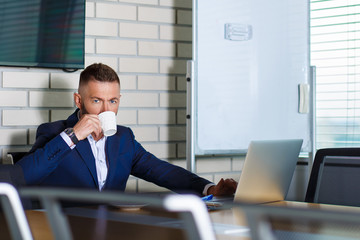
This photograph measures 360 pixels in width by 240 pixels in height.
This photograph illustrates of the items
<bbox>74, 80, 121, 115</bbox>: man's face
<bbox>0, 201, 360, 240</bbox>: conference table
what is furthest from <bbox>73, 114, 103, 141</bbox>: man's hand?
<bbox>0, 201, 360, 240</bbox>: conference table

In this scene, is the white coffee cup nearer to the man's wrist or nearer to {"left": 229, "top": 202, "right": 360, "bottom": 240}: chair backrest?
the man's wrist

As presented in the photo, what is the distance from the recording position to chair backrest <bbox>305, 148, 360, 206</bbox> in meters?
2.07

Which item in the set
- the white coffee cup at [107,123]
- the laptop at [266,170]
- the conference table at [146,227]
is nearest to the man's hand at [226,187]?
the laptop at [266,170]

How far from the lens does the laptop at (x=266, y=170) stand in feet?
5.33

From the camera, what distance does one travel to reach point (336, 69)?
3352mm

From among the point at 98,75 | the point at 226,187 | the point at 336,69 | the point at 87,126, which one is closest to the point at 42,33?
the point at 98,75

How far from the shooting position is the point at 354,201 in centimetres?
206

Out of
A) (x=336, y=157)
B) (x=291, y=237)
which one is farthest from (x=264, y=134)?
(x=291, y=237)

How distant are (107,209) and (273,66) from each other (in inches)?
68.3

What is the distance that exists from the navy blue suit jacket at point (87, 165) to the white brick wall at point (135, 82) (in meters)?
0.37

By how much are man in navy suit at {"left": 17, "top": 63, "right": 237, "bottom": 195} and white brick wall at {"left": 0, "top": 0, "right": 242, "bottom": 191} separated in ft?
1.15

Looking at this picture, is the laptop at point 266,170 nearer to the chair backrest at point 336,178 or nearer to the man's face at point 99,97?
the chair backrest at point 336,178

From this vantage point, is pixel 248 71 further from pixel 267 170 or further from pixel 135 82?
pixel 267 170

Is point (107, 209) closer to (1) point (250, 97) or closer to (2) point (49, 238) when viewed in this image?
(2) point (49, 238)
